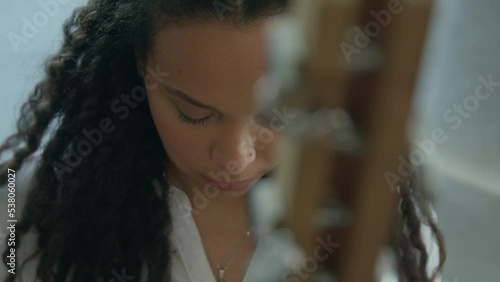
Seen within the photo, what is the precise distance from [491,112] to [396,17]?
674 mm

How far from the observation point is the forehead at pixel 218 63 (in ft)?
1.57

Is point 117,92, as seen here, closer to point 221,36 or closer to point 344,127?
point 221,36

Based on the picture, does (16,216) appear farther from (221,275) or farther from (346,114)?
(346,114)

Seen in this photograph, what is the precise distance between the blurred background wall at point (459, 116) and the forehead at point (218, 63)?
19 cm

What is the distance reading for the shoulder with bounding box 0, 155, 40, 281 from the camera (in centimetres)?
61

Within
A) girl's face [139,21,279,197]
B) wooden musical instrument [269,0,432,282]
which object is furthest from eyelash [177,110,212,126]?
wooden musical instrument [269,0,432,282]

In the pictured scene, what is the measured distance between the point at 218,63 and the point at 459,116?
328mm

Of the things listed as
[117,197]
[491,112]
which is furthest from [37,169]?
[491,112]

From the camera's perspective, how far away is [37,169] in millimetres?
647

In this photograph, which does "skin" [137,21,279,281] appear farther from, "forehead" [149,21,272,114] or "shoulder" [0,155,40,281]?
"shoulder" [0,155,40,281]

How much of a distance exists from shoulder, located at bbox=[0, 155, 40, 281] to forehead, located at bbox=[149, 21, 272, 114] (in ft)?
0.71

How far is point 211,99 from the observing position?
0.49m

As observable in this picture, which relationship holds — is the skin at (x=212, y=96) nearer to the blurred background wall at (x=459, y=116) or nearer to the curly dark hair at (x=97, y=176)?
the curly dark hair at (x=97, y=176)

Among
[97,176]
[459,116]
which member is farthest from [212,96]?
[459,116]
